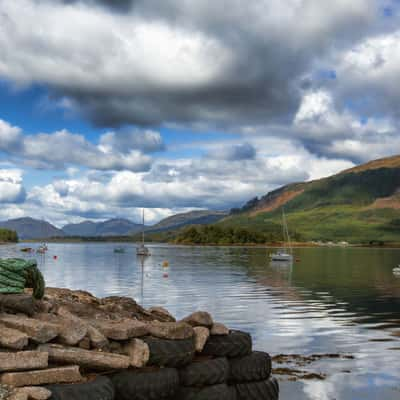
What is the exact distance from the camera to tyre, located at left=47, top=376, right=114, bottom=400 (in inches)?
436

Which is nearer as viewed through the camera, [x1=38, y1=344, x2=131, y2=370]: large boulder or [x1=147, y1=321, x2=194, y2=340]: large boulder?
[x1=38, y1=344, x2=131, y2=370]: large boulder

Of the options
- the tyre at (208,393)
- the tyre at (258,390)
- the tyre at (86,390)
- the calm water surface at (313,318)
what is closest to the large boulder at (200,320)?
the tyre at (208,393)

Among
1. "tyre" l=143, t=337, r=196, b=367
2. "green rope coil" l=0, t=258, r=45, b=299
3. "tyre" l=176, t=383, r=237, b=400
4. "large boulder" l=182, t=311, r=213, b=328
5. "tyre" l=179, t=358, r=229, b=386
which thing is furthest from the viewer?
"large boulder" l=182, t=311, r=213, b=328

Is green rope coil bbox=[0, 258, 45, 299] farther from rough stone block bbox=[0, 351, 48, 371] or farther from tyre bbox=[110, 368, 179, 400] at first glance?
tyre bbox=[110, 368, 179, 400]

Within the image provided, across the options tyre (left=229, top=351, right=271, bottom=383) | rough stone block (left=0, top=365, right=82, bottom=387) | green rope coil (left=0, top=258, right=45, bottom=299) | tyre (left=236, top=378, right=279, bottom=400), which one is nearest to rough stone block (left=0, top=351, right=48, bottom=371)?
rough stone block (left=0, top=365, right=82, bottom=387)

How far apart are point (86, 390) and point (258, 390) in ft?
21.5

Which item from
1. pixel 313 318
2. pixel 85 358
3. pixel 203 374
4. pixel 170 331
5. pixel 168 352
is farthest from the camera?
pixel 313 318

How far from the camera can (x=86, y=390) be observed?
11508 mm

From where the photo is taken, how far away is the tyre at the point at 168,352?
1390 cm

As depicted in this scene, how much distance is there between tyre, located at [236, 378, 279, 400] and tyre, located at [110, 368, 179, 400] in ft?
8.86

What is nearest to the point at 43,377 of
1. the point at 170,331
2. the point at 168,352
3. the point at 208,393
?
the point at 168,352

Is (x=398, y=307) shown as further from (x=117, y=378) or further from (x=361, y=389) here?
(x=117, y=378)

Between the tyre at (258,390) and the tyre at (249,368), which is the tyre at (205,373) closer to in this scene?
the tyre at (249,368)

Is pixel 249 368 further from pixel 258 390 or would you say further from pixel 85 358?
pixel 85 358
